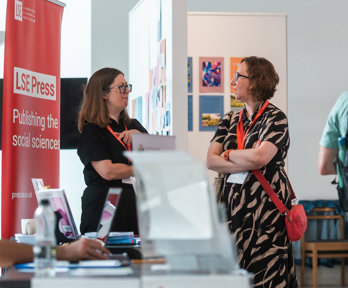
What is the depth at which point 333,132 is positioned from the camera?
254 centimetres

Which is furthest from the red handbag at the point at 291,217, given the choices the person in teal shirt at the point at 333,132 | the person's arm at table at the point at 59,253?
the person's arm at table at the point at 59,253

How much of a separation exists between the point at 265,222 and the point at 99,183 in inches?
37.3

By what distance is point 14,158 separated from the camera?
4367 millimetres

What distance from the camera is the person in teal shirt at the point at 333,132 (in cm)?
246

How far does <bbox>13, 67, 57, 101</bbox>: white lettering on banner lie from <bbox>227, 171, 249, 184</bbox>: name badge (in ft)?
5.44

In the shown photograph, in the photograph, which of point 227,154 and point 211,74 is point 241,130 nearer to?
point 227,154

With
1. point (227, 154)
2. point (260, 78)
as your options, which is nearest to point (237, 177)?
point (227, 154)

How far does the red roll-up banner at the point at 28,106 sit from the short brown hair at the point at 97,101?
0.84m

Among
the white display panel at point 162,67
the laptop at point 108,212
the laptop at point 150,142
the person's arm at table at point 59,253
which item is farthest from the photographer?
the white display panel at point 162,67

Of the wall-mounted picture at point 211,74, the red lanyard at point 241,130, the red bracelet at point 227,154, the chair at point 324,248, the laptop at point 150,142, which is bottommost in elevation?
the chair at point 324,248

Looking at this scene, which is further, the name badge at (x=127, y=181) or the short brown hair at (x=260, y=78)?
the short brown hair at (x=260, y=78)

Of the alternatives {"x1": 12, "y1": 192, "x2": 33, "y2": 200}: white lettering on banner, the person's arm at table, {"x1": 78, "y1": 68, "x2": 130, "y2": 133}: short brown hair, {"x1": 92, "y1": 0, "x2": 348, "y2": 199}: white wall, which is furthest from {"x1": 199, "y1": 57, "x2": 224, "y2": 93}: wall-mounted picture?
the person's arm at table

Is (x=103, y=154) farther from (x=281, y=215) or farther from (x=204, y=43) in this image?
(x=204, y=43)

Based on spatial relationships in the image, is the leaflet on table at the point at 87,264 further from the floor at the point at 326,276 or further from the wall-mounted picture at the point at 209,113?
the floor at the point at 326,276
